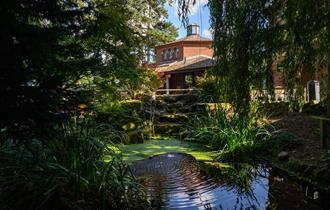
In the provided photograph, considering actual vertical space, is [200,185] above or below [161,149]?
below

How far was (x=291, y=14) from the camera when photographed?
126 inches

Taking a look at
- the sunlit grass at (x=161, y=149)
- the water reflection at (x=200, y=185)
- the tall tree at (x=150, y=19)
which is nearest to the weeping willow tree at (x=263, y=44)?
the water reflection at (x=200, y=185)

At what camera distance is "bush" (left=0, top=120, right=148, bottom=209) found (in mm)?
3055

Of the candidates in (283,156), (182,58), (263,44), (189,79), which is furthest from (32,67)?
(182,58)

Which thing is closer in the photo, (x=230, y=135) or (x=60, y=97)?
(x=60, y=97)

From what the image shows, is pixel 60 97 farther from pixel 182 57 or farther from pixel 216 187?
pixel 182 57

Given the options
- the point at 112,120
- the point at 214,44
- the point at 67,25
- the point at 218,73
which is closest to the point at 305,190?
the point at 218,73

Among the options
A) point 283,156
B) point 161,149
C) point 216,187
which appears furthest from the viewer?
point 161,149

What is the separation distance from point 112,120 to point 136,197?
5.51 metres

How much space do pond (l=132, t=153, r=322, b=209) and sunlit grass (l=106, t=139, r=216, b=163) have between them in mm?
485

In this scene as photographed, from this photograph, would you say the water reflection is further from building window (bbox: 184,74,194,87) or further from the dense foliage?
building window (bbox: 184,74,194,87)

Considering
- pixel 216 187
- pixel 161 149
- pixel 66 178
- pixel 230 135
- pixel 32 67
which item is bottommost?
pixel 216 187

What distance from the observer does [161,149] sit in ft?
24.6

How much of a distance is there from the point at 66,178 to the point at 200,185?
83.5 inches
